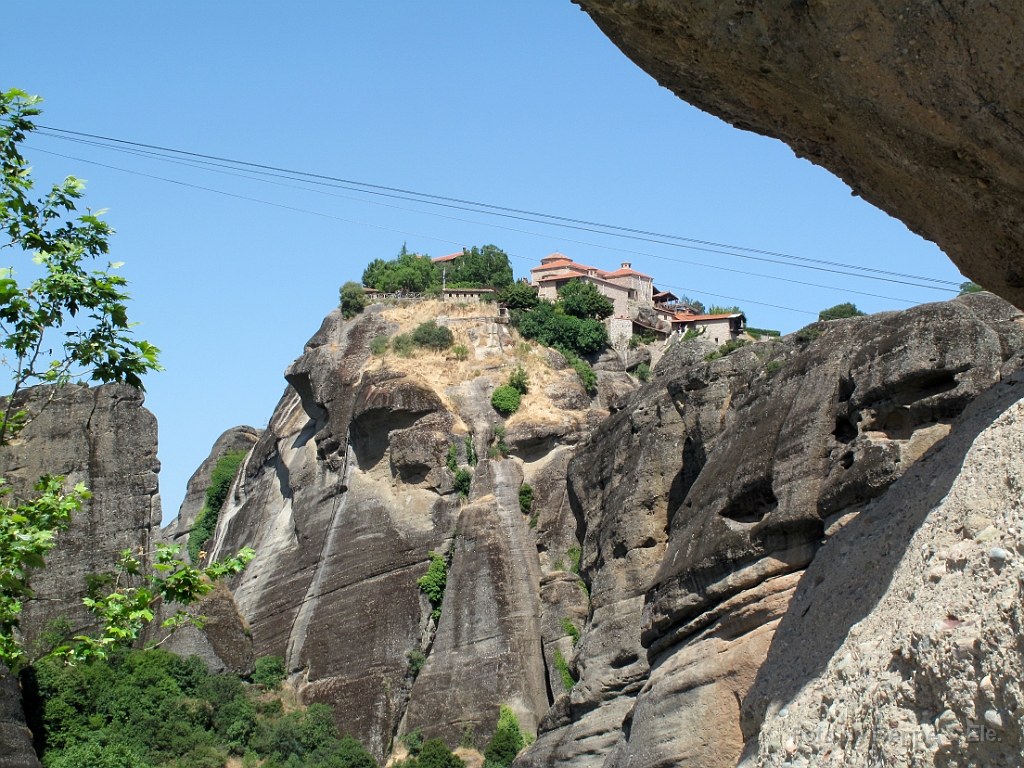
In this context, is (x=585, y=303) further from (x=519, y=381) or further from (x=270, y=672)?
(x=270, y=672)

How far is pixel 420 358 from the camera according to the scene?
53000 mm

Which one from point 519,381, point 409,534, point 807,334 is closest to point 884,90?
point 807,334

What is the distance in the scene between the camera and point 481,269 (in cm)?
6762

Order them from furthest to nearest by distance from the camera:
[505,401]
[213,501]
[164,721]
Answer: [213,501] → [505,401] → [164,721]

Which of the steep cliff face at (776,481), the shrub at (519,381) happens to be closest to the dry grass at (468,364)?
the shrub at (519,381)

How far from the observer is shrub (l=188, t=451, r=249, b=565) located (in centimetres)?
5974

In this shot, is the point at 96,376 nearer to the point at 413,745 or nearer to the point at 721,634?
the point at 721,634

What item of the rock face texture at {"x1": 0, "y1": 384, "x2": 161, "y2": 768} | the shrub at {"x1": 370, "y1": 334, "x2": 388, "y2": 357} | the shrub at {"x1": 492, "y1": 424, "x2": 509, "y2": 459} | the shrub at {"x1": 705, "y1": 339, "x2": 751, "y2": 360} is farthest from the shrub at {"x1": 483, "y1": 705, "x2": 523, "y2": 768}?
the shrub at {"x1": 370, "y1": 334, "x2": 388, "y2": 357}

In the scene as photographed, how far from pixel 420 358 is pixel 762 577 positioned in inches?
1301

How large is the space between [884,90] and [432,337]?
47.3 meters

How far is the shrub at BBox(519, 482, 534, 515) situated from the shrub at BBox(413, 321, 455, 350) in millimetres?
9253

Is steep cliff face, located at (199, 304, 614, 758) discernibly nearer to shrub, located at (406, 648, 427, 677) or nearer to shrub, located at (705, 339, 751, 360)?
shrub, located at (406, 648, 427, 677)

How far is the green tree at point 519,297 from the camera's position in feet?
192

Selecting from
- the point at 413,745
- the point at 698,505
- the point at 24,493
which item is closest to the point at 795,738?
the point at 698,505
